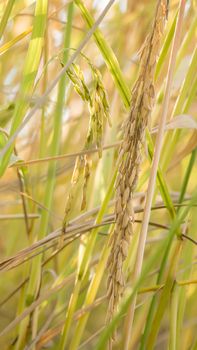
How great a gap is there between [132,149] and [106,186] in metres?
0.34

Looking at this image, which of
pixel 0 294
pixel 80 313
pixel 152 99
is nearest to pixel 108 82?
pixel 0 294

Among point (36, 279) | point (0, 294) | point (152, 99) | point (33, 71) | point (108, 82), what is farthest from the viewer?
point (108, 82)

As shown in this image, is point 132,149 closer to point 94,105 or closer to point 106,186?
point 94,105

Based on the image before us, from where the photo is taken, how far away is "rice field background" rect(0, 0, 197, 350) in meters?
0.46

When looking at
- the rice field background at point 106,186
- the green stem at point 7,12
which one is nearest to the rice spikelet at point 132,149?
the rice field background at point 106,186

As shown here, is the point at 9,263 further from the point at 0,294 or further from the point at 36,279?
the point at 0,294

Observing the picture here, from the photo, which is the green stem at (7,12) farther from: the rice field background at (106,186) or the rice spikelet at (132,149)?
the rice spikelet at (132,149)

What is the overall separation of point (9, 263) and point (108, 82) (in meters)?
0.48

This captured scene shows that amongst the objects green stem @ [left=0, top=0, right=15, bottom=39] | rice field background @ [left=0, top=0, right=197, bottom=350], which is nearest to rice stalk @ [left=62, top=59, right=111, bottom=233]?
rice field background @ [left=0, top=0, right=197, bottom=350]

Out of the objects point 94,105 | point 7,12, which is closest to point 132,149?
point 94,105

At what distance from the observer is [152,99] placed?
44 cm

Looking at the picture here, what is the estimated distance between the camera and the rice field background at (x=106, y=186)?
18.0 inches

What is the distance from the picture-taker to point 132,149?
1.47 ft

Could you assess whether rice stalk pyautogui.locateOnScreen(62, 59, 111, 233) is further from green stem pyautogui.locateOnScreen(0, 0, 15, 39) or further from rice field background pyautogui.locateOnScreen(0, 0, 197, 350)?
green stem pyautogui.locateOnScreen(0, 0, 15, 39)
